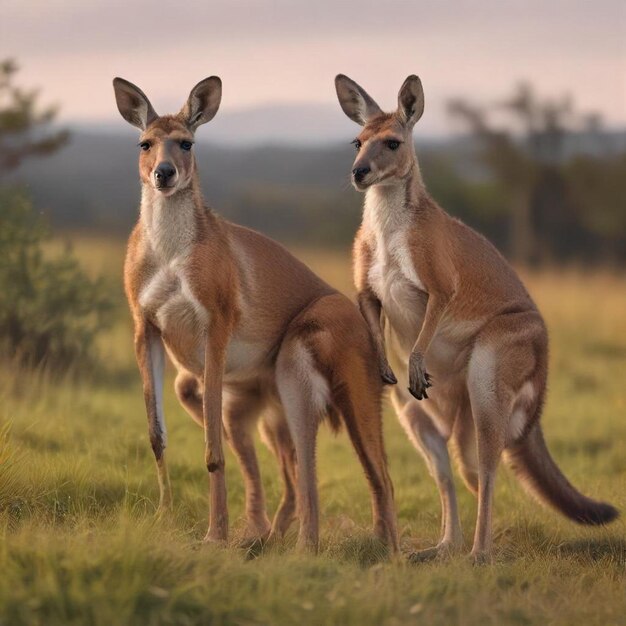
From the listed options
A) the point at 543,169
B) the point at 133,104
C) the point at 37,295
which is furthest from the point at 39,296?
the point at 543,169

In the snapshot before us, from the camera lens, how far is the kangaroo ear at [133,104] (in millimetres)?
7055

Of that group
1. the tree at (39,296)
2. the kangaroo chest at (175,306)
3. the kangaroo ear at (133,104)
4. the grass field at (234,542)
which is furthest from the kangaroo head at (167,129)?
the tree at (39,296)

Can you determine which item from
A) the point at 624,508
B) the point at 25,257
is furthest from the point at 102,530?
the point at 25,257

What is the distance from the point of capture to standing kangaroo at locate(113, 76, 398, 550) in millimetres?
6703

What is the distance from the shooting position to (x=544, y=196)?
139 ft

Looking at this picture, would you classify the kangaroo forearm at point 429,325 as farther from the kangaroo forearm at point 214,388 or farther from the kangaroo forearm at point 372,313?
the kangaroo forearm at point 214,388

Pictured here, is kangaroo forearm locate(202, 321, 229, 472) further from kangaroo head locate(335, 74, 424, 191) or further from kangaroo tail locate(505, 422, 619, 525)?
kangaroo tail locate(505, 422, 619, 525)

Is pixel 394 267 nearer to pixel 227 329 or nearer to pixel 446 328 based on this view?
pixel 446 328

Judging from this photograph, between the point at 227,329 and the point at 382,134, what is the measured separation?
153 centimetres

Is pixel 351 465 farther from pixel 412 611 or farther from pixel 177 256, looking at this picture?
pixel 412 611

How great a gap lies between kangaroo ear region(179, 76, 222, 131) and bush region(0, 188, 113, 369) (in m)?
5.51

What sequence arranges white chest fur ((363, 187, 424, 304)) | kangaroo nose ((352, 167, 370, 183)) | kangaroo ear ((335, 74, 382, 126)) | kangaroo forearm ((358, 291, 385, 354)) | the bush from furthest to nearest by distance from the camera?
the bush < kangaroo ear ((335, 74, 382, 126)) < kangaroo forearm ((358, 291, 385, 354)) < white chest fur ((363, 187, 424, 304)) < kangaroo nose ((352, 167, 370, 183))

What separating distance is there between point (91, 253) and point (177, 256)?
1456cm

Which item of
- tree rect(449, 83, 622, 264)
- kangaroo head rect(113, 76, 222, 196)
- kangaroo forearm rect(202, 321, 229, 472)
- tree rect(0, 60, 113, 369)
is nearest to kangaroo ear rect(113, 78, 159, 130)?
kangaroo head rect(113, 76, 222, 196)
